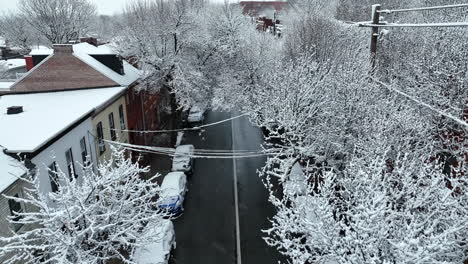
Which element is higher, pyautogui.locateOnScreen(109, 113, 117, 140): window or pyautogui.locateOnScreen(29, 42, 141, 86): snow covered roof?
pyautogui.locateOnScreen(29, 42, 141, 86): snow covered roof

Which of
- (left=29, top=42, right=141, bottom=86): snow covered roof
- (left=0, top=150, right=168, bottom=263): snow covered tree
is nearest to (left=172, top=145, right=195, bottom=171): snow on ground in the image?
(left=29, top=42, right=141, bottom=86): snow covered roof

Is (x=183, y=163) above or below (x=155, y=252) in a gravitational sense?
below

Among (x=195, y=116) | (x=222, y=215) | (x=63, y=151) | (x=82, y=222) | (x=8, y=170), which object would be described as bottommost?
(x=222, y=215)

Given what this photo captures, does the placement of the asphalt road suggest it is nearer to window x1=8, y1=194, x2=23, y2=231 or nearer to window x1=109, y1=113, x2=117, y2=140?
window x1=109, y1=113, x2=117, y2=140

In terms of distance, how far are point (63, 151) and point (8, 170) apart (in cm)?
365

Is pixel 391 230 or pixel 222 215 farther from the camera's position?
pixel 222 215

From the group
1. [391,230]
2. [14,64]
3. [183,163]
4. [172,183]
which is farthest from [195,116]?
[391,230]

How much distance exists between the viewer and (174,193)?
19312 mm

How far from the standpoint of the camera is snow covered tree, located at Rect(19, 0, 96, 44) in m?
49.4

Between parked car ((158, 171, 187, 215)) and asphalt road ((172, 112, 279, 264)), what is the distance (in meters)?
0.68

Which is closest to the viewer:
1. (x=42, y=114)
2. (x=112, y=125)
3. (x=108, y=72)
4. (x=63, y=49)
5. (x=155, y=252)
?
(x=155, y=252)

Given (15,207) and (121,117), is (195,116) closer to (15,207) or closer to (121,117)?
(121,117)

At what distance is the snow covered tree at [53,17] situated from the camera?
49375mm

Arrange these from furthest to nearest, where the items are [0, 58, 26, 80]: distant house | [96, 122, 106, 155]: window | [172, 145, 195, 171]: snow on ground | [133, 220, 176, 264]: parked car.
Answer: [0, 58, 26, 80]: distant house
[172, 145, 195, 171]: snow on ground
[96, 122, 106, 155]: window
[133, 220, 176, 264]: parked car
